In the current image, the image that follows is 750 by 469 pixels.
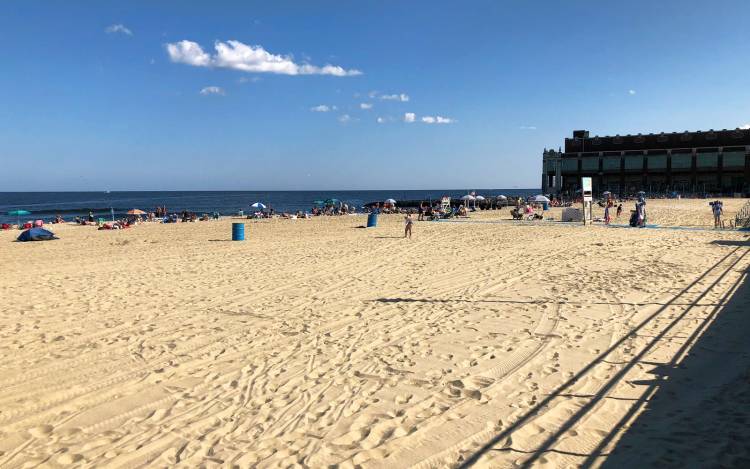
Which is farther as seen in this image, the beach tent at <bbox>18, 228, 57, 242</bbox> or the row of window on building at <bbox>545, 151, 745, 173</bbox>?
the row of window on building at <bbox>545, 151, 745, 173</bbox>

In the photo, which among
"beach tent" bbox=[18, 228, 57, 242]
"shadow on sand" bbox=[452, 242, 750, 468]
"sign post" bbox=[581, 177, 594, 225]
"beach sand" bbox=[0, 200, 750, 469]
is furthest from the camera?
"sign post" bbox=[581, 177, 594, 225]

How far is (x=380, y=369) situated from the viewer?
5074 millimetres

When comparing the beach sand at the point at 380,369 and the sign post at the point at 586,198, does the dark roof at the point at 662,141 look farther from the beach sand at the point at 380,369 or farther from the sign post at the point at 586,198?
the beach sand at the point at 380,369

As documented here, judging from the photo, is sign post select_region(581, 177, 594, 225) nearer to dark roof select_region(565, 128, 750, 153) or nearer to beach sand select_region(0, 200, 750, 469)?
beach sand select_region(0, 200, 750, 469)

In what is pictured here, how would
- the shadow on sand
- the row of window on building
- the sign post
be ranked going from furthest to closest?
the row of window on building
the sign post
the shadow on sand

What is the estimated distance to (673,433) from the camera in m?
3.64

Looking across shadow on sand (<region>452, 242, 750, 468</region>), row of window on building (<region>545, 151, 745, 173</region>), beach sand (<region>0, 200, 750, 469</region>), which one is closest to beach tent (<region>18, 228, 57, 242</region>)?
beach sand (<region>0, 200, 750, 469</region>)

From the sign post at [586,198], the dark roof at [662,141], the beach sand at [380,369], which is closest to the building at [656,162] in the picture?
the dark roof at [662,141]

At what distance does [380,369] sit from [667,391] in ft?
8.86

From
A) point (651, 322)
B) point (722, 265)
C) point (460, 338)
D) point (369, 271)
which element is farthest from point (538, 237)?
point (460, 338)

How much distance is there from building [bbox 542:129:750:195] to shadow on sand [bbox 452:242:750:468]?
62161mm

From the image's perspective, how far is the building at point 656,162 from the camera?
58250mm

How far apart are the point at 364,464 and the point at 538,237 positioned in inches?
628

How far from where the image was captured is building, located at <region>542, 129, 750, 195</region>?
5825 centimetres
